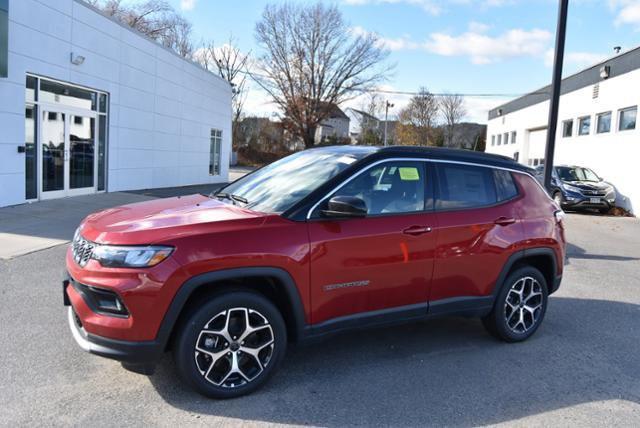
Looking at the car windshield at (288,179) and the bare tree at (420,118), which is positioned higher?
the bare tree at (420,118)

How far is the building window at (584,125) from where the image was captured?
21.3 metres

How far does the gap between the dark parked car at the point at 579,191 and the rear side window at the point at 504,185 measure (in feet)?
42.6

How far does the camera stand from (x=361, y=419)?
323 cm

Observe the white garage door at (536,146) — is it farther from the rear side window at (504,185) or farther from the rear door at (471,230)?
the rear door at (471,230)

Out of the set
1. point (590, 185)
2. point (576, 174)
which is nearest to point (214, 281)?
point (590, 185)

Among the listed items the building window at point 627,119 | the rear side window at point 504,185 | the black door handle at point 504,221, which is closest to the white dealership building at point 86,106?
the rear side window at point 504,185

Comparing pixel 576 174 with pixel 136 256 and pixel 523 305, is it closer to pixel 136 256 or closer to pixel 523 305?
pixel 523 305

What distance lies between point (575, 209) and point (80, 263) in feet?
58.0

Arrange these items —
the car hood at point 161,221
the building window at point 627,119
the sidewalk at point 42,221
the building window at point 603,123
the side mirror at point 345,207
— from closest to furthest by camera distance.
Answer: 1. the car hood at point 161,221
2. the side mirror at point 345,207
3. the sidewalk at point 42,221
4. the building window at point 627,119
5. the building window at point 603,123

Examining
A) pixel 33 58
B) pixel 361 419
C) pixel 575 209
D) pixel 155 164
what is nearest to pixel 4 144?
pixel 33 58

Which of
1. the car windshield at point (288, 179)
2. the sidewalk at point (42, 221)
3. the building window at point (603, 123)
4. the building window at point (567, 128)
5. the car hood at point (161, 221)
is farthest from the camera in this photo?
the building window at point (567, 128)

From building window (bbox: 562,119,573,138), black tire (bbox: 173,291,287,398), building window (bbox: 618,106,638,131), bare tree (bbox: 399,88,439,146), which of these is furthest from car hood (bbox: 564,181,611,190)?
bare tree (bbox: 399,88,439,146)

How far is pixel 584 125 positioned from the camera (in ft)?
71.5

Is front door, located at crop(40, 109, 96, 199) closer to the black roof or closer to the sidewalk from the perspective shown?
the sidewalk
